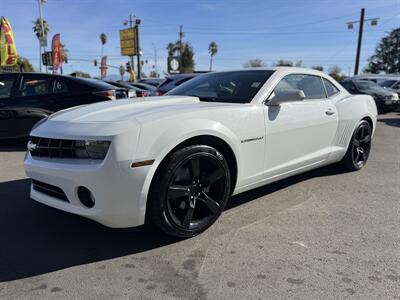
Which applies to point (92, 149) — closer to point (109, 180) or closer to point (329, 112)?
point (109, 180)

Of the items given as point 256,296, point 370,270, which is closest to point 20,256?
point 256,296

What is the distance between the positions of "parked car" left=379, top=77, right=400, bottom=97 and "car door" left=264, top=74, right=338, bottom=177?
14013 mm

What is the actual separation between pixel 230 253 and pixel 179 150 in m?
0.88

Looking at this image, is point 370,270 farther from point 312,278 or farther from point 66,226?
point 66,226

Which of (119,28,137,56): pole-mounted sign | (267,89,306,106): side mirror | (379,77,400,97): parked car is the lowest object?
(379,77,400,97): parked car

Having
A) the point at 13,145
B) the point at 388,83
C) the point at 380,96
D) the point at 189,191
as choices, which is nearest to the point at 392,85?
the point at 388,83

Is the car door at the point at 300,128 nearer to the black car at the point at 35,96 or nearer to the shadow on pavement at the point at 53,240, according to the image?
the shadow on pavement at the point at 53,240

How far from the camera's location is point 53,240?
303 cm

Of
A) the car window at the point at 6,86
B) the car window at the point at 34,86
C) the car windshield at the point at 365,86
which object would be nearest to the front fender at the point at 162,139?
the car window at the point at 34,86

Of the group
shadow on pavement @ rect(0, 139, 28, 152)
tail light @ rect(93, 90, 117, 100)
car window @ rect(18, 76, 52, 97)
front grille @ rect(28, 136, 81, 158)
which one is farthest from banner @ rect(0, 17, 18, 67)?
front grille @ rect(28, 136, 81, 158)

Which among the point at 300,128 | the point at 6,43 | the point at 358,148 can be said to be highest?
the point at 6,43

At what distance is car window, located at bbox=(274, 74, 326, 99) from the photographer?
12.8 ft

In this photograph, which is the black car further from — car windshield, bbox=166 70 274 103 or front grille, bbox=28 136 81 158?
front grille, bbox=28 136 81 158

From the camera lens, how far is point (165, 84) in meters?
10.2
